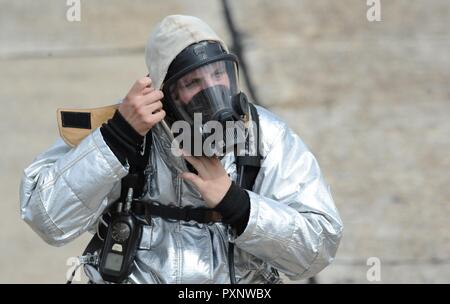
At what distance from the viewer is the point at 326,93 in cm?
623

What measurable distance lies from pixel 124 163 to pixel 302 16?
15.4 feet

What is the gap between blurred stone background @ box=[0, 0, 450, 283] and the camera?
491 cm

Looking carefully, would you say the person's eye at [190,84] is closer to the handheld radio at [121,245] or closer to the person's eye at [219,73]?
the person's eye at [219,73]

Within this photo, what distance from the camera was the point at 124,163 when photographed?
273cm

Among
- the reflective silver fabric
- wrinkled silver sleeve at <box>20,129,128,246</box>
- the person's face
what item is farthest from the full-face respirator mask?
wrinkled silver sleeve at <box>20,129,128,246</box>

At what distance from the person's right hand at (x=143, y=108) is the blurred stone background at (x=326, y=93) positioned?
84.9 inches

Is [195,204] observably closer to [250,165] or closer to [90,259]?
[250,165]

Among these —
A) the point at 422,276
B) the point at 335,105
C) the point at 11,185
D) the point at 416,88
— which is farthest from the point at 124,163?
the point at 416,88

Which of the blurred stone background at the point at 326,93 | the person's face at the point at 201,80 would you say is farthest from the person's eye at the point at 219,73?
the blurred stone background at the point at 326,93

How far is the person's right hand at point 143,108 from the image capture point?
2.66m

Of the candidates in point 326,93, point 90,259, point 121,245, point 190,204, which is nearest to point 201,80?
point 190,204

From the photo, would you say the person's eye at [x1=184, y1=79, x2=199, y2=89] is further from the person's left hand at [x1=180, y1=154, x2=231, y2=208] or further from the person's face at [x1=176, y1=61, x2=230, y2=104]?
the person's left hand at [x1=180, y1=154, x2=231, y2=208]

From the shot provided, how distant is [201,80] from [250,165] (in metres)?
0.30

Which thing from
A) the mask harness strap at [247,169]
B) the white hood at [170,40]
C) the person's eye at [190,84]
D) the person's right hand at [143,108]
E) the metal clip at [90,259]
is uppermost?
the white hood at [170,40]
